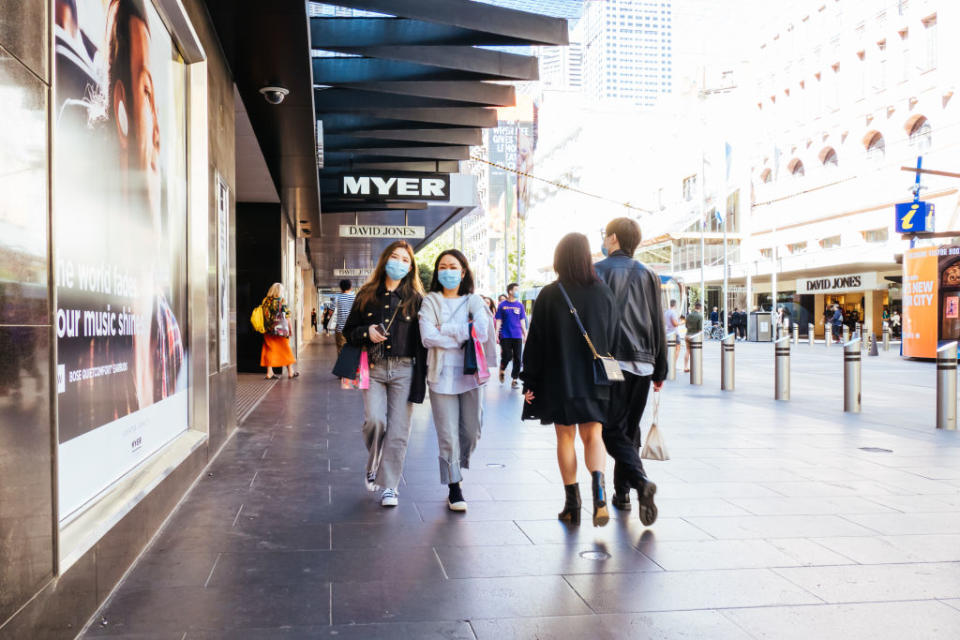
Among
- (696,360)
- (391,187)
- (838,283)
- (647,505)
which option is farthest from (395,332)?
(838,283)

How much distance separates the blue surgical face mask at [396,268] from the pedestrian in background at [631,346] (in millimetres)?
1327

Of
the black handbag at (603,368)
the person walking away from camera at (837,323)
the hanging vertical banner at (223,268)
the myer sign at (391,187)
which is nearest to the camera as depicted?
the black handbag at (603,368)

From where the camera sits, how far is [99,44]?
3736 mm

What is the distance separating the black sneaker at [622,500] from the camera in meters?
5.43

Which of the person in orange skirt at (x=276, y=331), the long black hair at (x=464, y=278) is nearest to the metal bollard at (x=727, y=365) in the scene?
the person in orange skirt at (x=276, y=331)

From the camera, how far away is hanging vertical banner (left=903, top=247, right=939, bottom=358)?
22.2 meters

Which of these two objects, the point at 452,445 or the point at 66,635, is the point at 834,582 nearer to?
the point at 452,445

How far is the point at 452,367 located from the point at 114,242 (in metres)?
2.26

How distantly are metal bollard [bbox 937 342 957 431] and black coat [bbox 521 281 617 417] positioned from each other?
629cm

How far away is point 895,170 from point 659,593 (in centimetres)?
4143

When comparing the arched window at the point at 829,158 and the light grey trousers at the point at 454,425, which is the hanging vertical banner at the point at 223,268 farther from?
the arched window at the point at 829,158

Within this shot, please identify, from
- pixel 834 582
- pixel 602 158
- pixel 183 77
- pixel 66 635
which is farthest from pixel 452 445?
pixel 602 158

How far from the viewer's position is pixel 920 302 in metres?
22.7

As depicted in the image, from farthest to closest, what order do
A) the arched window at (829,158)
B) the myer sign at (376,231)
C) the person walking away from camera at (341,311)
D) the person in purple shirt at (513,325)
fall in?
1. the arched window at (829,158)
2. the myer sign at (376,231)
3. the person in purple shirt at (513,325)
4. the person walking away from camera at (341,311)
